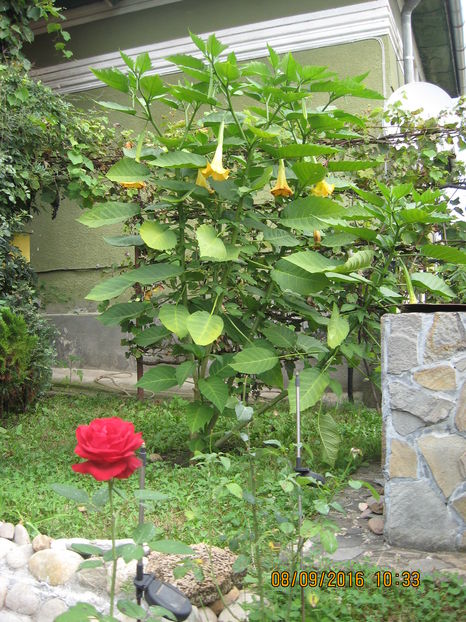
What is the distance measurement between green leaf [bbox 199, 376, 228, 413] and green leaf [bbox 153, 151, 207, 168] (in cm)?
115

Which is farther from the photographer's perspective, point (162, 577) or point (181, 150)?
point (181, 150)

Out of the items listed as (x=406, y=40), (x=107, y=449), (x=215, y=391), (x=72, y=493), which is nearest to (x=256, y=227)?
(x=215, y=391)

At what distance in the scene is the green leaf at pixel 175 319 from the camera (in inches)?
128

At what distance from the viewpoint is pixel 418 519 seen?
109 inches

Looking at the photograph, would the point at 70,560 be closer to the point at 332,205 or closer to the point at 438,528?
the point at 438,528

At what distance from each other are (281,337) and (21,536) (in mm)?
1622

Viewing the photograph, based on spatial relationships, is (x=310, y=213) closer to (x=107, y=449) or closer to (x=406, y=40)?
(x=107, y=449)

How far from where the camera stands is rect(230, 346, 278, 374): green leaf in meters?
3.19

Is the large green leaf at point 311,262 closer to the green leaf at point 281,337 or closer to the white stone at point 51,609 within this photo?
the green leaf at point 281,337

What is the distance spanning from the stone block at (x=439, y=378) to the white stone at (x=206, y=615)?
1.33 metres

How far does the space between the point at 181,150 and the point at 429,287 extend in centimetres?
142

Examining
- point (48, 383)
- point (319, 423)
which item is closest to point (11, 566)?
point (319, 423)

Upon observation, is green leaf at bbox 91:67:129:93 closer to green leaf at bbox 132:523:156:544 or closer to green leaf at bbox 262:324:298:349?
green leaf at bbox 262:324:298:349

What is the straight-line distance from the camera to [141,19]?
8070mm
